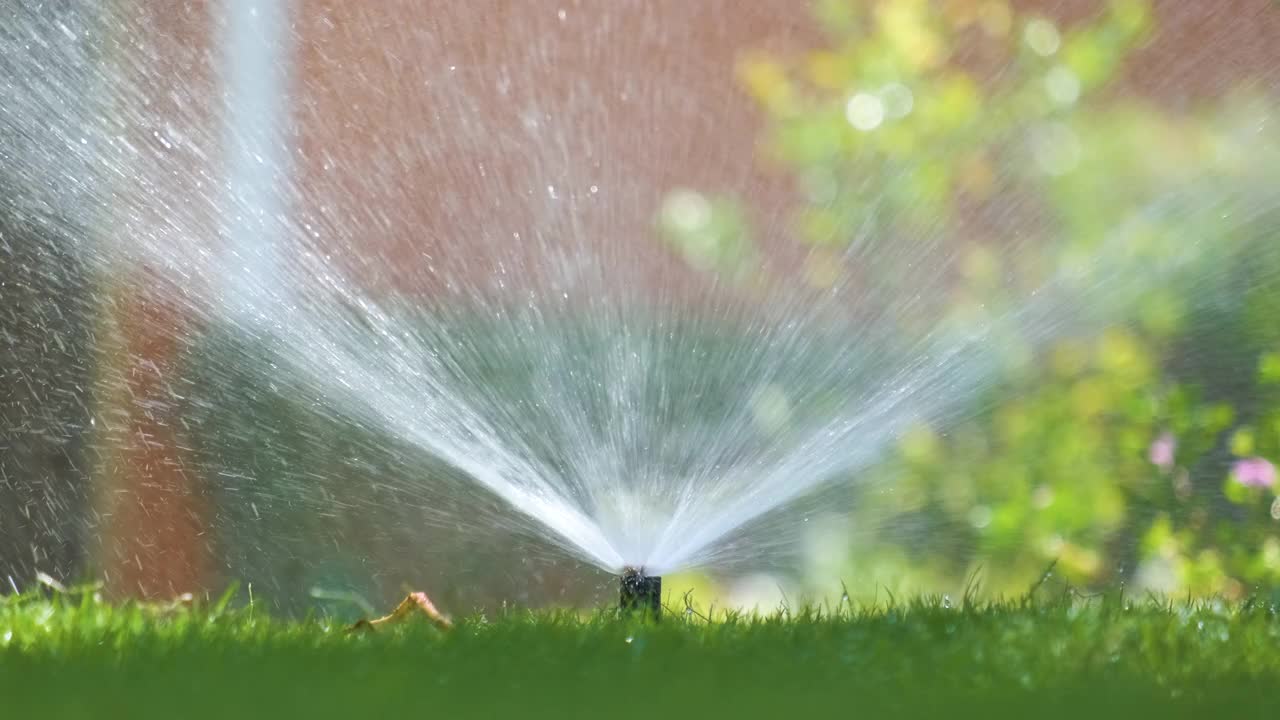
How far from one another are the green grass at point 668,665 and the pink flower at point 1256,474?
123cm

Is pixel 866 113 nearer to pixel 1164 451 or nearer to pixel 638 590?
pixel 1164 451

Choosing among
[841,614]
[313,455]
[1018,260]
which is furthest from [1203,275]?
[313,455]

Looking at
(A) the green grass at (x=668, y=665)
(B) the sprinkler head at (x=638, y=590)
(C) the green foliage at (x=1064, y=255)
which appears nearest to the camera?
(A) the green grass at (x=668, y=665)

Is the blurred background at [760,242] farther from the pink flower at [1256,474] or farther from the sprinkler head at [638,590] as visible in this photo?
the sprinkler head at [638,590]

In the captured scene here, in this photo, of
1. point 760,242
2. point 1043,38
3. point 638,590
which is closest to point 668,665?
point 638,590

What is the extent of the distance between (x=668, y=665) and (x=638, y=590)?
775mm

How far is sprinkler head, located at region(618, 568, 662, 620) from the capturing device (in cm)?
294

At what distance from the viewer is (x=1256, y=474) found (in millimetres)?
4016

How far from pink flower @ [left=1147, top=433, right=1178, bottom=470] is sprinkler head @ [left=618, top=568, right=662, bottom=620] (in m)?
1.68

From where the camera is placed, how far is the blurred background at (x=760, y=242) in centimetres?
420

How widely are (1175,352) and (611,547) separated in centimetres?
188

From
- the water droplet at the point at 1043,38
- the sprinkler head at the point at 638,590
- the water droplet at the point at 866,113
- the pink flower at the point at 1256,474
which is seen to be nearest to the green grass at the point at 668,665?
the sprinkler head at the point at 638,590

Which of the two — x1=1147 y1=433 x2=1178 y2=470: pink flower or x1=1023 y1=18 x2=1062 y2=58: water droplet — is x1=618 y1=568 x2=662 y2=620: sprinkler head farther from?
x1=1023 y1=18 x2=1062 y2=58: water droplet

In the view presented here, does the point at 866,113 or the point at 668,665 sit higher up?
the point at 866,113
